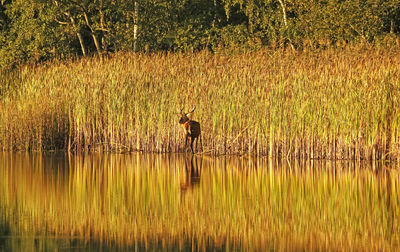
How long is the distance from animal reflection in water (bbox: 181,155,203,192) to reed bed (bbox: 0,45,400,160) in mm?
893

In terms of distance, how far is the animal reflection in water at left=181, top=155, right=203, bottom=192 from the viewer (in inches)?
394

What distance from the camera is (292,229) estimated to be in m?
7.28

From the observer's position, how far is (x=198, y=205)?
855 cm

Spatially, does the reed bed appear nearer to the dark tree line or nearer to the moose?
the moose

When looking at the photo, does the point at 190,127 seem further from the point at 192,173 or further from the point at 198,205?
the point at 198,205

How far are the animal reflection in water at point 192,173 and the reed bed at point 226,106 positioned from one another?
89 centimetres

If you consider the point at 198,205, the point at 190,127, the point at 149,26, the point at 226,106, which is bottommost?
the point at 198,205

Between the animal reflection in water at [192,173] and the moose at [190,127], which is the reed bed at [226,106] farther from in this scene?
the animal reflection in water at [192,173]

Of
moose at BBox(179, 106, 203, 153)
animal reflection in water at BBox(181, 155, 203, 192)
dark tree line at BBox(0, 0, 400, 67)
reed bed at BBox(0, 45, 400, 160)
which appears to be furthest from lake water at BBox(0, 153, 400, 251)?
dark tree line at BBox(0, 0, 400, 67)

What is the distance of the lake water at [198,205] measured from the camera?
6793 millimetres

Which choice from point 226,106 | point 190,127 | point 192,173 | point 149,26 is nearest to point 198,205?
point 192,173

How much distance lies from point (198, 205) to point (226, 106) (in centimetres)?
511

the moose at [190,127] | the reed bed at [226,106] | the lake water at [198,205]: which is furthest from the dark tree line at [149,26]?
the lake water at [198,205]

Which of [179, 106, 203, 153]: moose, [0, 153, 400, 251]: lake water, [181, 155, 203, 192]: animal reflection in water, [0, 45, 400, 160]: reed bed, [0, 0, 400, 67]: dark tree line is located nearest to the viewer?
[0, 153, 400, 251]: lake water
